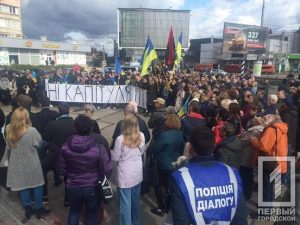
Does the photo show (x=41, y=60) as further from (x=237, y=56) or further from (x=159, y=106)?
(x=159, y=106)

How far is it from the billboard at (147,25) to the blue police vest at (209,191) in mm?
79532

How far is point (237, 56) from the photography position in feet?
189

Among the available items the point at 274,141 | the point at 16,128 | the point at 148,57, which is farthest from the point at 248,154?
the point at 148,57

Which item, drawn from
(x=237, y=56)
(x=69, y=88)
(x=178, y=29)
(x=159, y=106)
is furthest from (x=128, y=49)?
(x=159, y=106)

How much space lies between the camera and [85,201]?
3623 millimetres

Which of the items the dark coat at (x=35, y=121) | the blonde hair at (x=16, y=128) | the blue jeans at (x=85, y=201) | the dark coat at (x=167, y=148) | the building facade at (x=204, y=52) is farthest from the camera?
the building facade at (x=204, y=52)

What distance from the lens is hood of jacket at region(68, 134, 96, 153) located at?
3.29 m

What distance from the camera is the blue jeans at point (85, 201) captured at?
346 cm

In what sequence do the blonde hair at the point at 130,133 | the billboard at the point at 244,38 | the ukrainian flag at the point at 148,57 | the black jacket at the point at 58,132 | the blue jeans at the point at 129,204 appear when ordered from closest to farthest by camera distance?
the blonde hair at the point at 130,133 → the blue jeans at the point at 129,204 → the black jacket at the point at 58,132 → the ukrainian flag at the point at 148,57 → the billboard at the point at 244,38

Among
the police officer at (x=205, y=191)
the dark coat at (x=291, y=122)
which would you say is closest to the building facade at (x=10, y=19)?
the dark coat at (x=291, y=122)

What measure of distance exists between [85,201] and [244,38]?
54.2 m

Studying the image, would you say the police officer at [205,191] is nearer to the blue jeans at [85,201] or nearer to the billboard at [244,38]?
the blue jeans at [85,201]

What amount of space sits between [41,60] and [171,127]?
5183 cm

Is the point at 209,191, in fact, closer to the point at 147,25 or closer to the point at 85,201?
the point at 85,201
